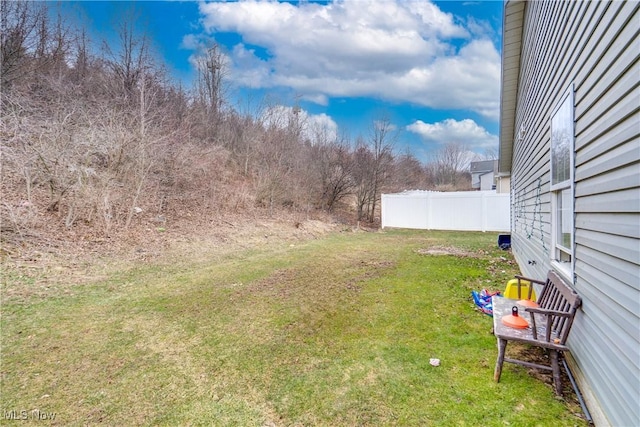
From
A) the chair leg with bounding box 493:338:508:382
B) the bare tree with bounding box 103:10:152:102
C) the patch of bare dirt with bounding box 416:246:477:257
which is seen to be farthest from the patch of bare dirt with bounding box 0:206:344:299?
the bare tree with bounding box 103:10:152:102

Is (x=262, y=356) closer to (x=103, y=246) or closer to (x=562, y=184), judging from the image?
(x=562, y=184)

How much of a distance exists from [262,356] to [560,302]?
8.98 ft

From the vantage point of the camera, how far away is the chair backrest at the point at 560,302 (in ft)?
7.61

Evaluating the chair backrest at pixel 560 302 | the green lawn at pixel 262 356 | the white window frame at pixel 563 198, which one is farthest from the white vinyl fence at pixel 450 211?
the chair backrest at pixel 560 302

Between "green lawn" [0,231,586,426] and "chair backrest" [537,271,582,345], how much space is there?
471mm

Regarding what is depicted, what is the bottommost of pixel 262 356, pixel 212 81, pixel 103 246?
pixel 262 356

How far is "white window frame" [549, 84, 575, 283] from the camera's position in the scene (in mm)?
2631

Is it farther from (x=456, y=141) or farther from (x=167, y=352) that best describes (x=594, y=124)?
(x=456, y=141)

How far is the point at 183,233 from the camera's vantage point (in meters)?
8.84

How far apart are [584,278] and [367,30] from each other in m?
9.28

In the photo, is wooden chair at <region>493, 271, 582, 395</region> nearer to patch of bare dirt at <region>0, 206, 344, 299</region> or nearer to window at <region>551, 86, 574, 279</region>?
window at <region>551, 86, 574, 279</region>

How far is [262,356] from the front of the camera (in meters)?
3.04

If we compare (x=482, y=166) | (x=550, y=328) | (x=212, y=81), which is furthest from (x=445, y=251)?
(x=482, y=166)

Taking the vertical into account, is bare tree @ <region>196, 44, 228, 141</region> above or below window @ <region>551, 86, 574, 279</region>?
above
